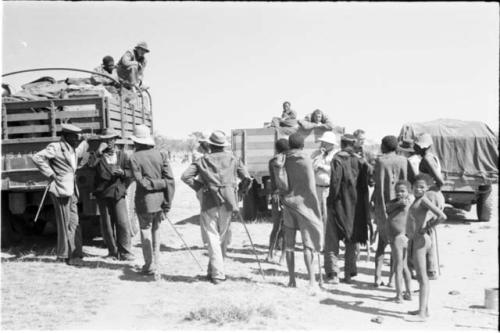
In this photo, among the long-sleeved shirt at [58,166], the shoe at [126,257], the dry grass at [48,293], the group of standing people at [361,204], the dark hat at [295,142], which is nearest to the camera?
the dry grass at [48,293]

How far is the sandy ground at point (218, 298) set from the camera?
4875 mm

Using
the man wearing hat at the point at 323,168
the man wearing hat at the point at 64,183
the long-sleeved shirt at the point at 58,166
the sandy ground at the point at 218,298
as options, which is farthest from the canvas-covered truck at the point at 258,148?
the long-sleeved shirt at the point at 58,166

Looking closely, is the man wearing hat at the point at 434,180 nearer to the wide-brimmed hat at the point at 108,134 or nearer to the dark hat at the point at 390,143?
the dark hat at the point at 390,143

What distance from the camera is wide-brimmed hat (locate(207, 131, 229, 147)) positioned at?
628 cm

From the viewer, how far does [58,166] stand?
23.6ft

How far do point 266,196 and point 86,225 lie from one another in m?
4.21

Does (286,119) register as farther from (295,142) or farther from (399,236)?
(399,236)

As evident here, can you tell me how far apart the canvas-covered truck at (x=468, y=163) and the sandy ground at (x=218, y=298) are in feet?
12.6

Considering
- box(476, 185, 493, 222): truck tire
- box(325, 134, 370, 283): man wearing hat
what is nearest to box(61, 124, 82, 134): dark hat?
box(325, 134, 370, 283): man wearing hat

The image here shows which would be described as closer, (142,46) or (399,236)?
(399,236)

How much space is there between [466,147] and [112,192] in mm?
8522

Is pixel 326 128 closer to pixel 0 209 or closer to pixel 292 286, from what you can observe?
pixel 292 286

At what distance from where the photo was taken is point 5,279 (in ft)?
21.0

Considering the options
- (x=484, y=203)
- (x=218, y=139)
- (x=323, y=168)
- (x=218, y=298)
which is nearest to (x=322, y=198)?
(x=323, y=168)
